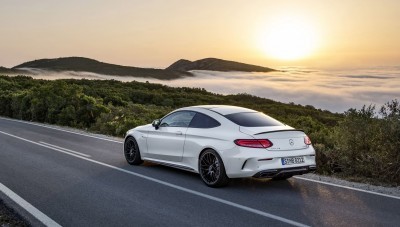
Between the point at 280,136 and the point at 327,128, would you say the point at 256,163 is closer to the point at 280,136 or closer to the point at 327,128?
the point at 280,136

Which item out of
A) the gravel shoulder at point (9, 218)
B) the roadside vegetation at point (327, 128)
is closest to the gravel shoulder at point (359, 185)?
the roadside vegetation at point (327, 128)

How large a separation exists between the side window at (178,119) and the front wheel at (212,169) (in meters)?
1.09

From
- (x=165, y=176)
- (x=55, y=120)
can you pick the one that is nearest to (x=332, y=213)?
(x=165, y=176)

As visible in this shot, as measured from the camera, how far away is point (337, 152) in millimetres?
11477

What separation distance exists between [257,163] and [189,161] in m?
1.74

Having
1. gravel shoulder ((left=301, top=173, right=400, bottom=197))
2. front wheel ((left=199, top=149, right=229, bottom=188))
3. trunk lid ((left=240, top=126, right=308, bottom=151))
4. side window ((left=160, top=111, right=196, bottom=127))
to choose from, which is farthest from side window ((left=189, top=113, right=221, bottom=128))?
gravel shoulder ((left=301, top=173, right=400, bottom=197))

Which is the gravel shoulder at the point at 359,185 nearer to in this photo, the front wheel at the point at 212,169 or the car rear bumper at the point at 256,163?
the car rear bumper at the point at 256,163

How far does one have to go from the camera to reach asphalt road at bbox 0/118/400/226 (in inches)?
273

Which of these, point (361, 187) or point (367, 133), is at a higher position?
point (367, 133)

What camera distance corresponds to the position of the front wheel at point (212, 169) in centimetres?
889

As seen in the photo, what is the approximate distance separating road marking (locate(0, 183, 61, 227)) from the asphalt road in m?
0.10

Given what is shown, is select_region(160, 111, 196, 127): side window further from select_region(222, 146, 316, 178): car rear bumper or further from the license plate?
the license plate

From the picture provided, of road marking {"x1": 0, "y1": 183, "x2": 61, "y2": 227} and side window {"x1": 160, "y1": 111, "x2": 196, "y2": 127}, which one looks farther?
side window {"x1": 160, "y1": 111, "x2": 196, "y2": 127}

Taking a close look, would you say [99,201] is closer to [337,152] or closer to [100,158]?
[100,158]
